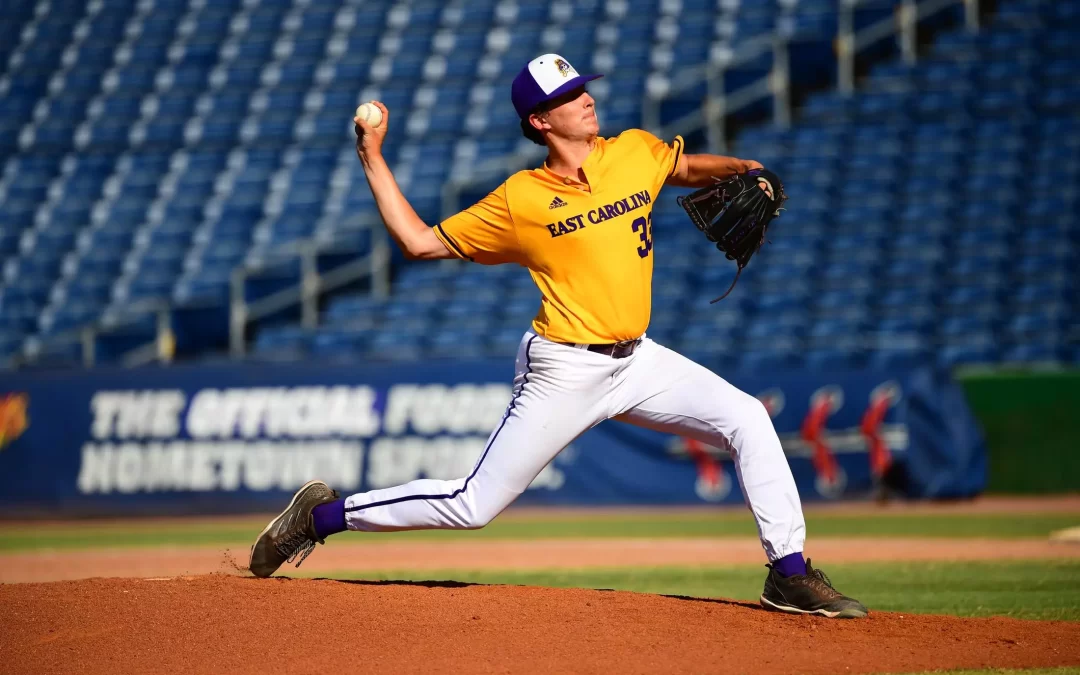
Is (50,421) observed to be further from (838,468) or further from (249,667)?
(249,667)

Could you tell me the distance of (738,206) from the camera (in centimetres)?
534

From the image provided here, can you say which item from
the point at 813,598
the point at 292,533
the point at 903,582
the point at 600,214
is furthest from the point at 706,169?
Result: the point at 903,582

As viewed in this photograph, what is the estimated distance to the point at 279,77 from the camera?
69.0 feet

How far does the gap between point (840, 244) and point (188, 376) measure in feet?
24.6

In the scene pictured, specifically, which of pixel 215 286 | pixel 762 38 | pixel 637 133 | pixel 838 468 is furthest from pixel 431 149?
pixel 637 133

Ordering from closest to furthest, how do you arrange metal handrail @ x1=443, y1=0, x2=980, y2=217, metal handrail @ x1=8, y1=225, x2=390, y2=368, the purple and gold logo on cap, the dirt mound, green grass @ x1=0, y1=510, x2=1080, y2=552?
the dirt mound → green grass @ x1=0, y1=510, x2=1080, y2=552 → the purple and gold logo on cap → metal handrail @ x1=8, y1=225, x2=390, y2=368 → metal handrail @ x1=443, y1=0, x2=980, y2=217

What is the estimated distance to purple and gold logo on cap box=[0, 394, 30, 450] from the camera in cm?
1416

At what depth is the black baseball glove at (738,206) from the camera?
17.5 feet

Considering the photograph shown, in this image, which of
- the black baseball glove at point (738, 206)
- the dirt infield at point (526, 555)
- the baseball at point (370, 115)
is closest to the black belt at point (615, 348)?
the black baseball glove at point (738, 206)

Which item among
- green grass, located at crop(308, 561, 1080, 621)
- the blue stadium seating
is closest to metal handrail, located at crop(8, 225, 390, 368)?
the blue stadium seating

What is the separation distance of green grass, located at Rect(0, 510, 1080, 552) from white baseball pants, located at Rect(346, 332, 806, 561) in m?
5.78

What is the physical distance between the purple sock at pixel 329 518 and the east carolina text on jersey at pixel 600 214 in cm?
141

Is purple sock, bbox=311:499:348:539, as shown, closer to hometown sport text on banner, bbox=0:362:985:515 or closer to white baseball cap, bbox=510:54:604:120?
white baseball cap, bbox=510:54:604:120

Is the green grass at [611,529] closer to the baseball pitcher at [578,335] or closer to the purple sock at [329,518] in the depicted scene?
the purple sock at [329,518]
